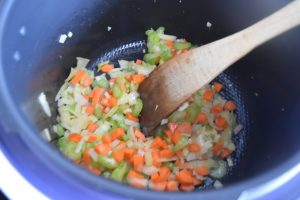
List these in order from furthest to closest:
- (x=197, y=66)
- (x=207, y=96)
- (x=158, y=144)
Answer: (x=207, y=96)
(x=158, y=144)
(x=197, y=66)

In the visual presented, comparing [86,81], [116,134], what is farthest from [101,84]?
[116,134]

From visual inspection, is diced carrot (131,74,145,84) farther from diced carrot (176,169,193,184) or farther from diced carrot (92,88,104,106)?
diced carrot (176,169,193,184)

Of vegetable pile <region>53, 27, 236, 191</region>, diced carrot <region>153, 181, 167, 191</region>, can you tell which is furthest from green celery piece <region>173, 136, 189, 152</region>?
diced carrot <region>153, 181, 167, 191</region>

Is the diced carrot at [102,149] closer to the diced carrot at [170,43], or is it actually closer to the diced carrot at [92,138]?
the diced carrot at [92,138]

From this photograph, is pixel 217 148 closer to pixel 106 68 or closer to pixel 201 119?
pixel 201 119

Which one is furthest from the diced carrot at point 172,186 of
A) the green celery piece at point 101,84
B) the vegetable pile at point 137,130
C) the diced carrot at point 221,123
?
the green celery piece at point 101,84

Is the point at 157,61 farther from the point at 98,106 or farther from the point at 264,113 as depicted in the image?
the point at 264,113
